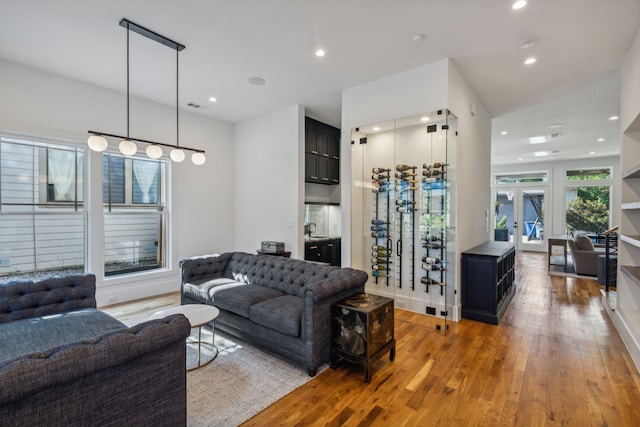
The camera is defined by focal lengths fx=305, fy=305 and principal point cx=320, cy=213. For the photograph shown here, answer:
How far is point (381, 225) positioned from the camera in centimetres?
446

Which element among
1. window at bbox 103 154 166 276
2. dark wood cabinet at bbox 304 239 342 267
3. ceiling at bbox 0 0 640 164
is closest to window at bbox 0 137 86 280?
window at bbox 103 154 166 276

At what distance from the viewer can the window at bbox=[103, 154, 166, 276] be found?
475 centimetres

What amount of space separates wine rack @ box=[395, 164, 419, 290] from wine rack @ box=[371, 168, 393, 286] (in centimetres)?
15

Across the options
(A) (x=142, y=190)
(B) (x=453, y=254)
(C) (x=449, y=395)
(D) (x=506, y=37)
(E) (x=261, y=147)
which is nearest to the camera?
(C) (x=449, y=395)

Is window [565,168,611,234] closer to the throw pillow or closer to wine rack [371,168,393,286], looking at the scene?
the throw pillow

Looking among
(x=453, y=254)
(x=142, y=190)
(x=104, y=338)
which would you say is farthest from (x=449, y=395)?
(x=142, y=190)

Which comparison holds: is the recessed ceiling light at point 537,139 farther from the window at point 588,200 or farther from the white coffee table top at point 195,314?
the white coffee table top at point 195,314

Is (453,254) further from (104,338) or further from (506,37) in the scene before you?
(104,338)

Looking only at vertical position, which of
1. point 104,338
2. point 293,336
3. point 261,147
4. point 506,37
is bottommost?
point 293,336

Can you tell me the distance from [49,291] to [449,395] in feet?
11.7

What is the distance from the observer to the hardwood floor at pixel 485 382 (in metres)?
2.09

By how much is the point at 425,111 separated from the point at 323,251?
3.16 metres

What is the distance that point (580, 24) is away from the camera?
9.86 ft

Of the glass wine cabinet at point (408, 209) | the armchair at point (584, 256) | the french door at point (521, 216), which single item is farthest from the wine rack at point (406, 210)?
the french door at point (521, 216)
